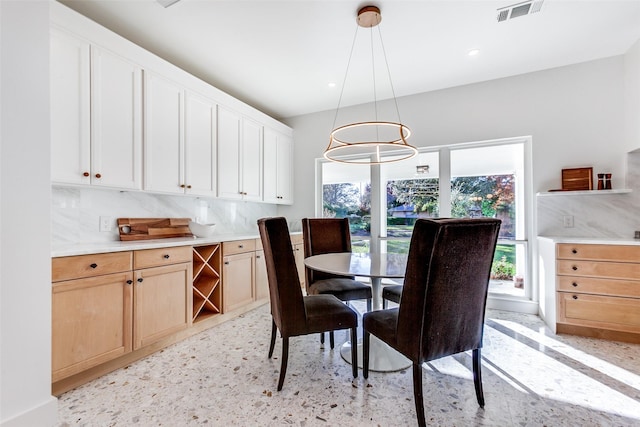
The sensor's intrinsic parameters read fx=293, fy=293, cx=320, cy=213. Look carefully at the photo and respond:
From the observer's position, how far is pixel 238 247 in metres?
3.14

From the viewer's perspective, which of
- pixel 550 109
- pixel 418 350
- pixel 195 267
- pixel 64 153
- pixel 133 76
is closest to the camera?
pixel 418 350

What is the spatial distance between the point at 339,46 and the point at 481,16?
116cm

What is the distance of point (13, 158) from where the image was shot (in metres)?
1.25

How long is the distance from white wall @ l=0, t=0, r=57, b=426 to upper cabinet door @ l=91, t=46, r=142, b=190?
86cm

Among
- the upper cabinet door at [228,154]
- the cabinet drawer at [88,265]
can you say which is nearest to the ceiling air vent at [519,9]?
the upper cabinet door at [228,154]

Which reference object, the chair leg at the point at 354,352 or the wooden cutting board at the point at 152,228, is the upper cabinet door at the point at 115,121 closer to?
the wooden cutting board at the point at 152,228

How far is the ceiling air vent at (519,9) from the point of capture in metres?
2.14

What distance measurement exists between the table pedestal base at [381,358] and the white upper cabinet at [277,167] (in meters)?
2.38

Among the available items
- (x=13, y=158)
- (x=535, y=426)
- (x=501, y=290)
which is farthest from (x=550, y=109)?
(x=13, y=158)

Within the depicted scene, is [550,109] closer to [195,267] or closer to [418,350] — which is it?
[418,350]

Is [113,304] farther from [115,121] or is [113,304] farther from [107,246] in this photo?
[115,121]

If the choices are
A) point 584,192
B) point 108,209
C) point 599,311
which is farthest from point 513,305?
point 108,209

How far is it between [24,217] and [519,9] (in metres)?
3.32

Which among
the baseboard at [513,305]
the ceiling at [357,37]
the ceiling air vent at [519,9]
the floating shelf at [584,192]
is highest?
the ceiling at [357,37]
